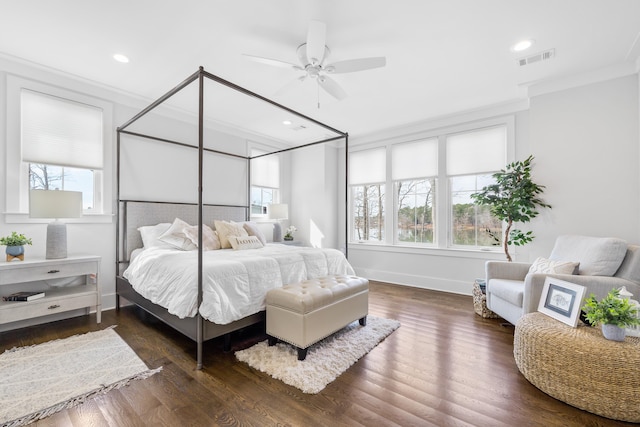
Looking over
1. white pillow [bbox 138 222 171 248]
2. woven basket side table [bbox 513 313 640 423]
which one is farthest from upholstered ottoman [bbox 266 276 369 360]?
white pillow [bbox 138 222 171 248]

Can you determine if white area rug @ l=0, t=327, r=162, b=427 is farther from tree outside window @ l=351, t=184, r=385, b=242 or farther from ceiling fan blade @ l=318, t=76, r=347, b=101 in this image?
tree outside window @ l=351, t=184, r=385, b=242

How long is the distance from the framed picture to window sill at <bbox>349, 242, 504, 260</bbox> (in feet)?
6.32

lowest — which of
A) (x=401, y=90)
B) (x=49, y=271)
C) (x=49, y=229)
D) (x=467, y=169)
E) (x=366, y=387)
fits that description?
(x=366, y=387)

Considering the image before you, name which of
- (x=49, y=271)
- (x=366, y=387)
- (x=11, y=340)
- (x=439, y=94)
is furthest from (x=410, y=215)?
(x=11, y=340)

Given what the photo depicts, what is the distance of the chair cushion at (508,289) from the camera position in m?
2.68

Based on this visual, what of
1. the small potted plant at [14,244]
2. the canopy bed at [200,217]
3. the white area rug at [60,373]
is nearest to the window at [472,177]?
the canopy bed at [200,217]

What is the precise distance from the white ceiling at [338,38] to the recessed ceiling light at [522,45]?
0.22ft

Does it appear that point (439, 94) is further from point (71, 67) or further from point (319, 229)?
point (71, 67)

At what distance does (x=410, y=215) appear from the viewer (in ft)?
16.7

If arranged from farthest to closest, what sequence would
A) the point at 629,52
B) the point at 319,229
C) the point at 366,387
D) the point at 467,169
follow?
the point at 319,229 → the point at 467,169 → the point at 629,52 → the point at 366,387

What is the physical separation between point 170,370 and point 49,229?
80.0 inches

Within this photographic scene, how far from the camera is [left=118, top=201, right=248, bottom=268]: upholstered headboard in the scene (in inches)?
141

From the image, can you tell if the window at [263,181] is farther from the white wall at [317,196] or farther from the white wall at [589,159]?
the white wall at [589,159]

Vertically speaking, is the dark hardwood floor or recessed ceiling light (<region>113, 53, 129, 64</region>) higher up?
recessed ceiling light (<region>113, 53, 129, 64</region>)
